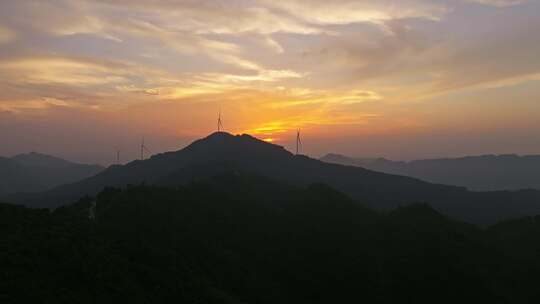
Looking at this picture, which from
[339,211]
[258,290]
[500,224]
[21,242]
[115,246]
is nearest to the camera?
[21,242]

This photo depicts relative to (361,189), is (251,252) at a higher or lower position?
lower

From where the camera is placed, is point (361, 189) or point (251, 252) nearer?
point (251, 252)

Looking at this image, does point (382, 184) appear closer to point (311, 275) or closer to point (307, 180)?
point (307, 180)

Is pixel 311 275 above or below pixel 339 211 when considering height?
below

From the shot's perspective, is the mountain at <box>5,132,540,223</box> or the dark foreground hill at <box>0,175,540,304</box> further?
the mountain at <box>5,132,540,223</box>

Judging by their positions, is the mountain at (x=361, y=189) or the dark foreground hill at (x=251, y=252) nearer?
the dark foreground hill at (x=251, y=252)

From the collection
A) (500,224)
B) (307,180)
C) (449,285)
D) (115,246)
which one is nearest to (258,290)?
(115,246)

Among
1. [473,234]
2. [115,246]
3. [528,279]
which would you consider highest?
[115,246]

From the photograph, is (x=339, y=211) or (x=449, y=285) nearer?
(x=449, y=285)
